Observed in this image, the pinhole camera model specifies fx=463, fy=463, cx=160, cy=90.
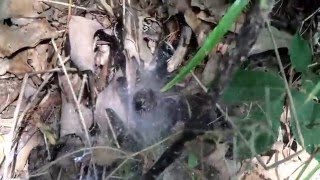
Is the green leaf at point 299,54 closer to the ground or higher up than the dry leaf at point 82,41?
higher up

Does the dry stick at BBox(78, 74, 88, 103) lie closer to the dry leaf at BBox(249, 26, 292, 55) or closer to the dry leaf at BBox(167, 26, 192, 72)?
the dry leaf at BBox(167, 26, 192, 72)

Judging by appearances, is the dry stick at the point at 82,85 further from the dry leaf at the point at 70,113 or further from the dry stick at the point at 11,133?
the dry stick at the point at 11,133

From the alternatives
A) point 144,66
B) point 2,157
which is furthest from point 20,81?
point 144,66

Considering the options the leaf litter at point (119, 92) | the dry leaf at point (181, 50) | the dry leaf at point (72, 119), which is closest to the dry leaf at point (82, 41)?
the leaf litter at point (119, 92)

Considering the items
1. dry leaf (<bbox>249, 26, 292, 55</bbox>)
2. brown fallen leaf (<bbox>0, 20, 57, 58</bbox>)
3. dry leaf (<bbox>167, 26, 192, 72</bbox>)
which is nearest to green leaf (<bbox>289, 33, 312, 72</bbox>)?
dry leaf (<bbox>249, 26, 292, 55</bbox>)

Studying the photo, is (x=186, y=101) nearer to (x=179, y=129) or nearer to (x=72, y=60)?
(x=179, y=129)

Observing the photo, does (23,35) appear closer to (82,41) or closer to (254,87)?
(82,41)

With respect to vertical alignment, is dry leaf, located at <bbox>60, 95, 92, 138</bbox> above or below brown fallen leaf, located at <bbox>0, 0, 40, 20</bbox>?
below

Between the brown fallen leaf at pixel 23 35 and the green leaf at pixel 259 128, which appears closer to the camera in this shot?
the green leaf at pixel 259 128
